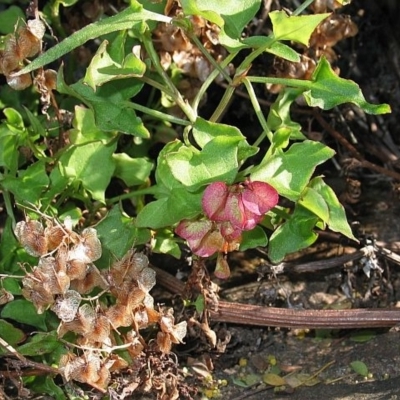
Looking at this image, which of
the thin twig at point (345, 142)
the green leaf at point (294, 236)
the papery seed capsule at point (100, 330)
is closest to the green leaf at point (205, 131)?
the green leaf at point (294, 236)

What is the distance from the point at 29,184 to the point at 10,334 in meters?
0.26

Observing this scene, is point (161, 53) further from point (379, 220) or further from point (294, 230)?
point (379, 220)

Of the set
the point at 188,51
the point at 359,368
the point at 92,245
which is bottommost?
the point at 359,368

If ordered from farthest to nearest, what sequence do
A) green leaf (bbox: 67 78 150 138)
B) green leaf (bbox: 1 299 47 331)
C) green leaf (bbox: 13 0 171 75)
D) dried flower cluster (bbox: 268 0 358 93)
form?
dried flower cluster (bbox: 268 0 358 93)
green leaf (bbox: 1 299 47 331)
green leaf (bbox: 67 78 150 138)
green leaf (bbox: 13 0 171 75)

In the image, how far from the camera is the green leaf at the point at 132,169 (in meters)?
1.57

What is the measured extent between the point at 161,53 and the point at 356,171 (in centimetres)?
55

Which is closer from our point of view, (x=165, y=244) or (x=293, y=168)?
(x=293, y=168)

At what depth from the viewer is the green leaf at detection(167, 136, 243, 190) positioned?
1.22 meters

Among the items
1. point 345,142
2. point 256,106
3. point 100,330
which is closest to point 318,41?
point 345,142

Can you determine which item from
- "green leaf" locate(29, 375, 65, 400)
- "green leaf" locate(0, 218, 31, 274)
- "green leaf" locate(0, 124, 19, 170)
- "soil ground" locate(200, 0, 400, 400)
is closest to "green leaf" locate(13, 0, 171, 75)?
"green leaf" locate(0, 124, 19, 170)

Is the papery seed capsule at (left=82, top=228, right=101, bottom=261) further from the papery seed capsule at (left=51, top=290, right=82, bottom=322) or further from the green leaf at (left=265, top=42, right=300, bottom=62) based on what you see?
the green leaf at (left=265, top=42, right=300, bottom=62)

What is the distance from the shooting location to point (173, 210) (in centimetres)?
132

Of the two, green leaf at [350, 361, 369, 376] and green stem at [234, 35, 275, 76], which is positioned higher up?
green stem at [234, 35, 275, 76]

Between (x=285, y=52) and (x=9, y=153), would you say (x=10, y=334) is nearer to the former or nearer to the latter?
(x=9, y=153)
